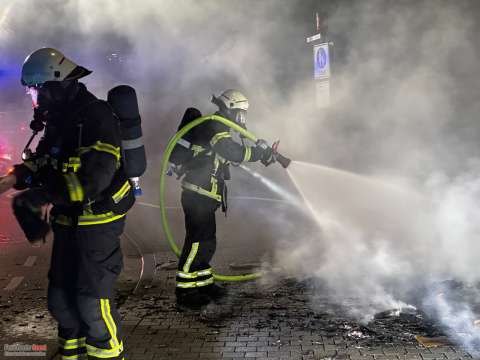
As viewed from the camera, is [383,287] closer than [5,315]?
No

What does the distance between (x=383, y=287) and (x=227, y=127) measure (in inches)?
79.8

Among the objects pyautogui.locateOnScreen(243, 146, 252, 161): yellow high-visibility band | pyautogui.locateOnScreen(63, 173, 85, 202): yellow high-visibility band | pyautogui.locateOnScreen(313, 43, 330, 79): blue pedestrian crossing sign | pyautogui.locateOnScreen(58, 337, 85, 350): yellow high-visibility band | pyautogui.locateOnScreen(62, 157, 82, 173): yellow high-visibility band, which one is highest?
pyautogui.locateOnScreen(313, 43, 330, 79): blue pedestrian crossing sign

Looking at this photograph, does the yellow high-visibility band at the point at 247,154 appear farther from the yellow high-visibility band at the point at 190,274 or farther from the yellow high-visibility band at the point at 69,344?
the yellow high-visibility band at the point at 69,344

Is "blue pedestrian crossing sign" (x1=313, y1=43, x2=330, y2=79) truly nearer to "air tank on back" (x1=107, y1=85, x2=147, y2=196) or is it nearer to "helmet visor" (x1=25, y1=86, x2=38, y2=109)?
"air tank on back" (x1=107, y1=85, x2=147, y2=196)

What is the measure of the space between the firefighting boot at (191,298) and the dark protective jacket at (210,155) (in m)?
0.87

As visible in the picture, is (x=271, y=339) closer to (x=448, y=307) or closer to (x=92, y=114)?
(x=448, y=307)

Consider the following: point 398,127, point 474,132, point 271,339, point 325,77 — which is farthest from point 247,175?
point 271,339

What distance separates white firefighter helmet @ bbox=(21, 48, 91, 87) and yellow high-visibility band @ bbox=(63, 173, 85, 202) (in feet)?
2.22

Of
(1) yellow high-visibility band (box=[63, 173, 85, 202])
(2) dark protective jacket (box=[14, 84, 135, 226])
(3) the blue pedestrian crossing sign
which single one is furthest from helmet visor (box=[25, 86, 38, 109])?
(3) the blue pedestrian crossing sign

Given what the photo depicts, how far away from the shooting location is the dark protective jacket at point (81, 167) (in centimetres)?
283

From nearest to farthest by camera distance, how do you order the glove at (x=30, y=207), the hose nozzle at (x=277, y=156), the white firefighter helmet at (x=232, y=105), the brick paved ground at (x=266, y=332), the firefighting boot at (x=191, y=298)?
the glove at (x=30, y=207) < the brick paved ground at (x=266, y=332) < the firefighting boot at (x=191, y=298) < the white firefighter helmet at (x=232, y=105) < the hose nozzle at (x=277, y=156)

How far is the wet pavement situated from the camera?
377 cm

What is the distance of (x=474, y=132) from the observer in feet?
32.3

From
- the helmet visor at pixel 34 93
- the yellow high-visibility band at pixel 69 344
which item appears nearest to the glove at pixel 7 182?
the helmet visor at pixel 34 93
